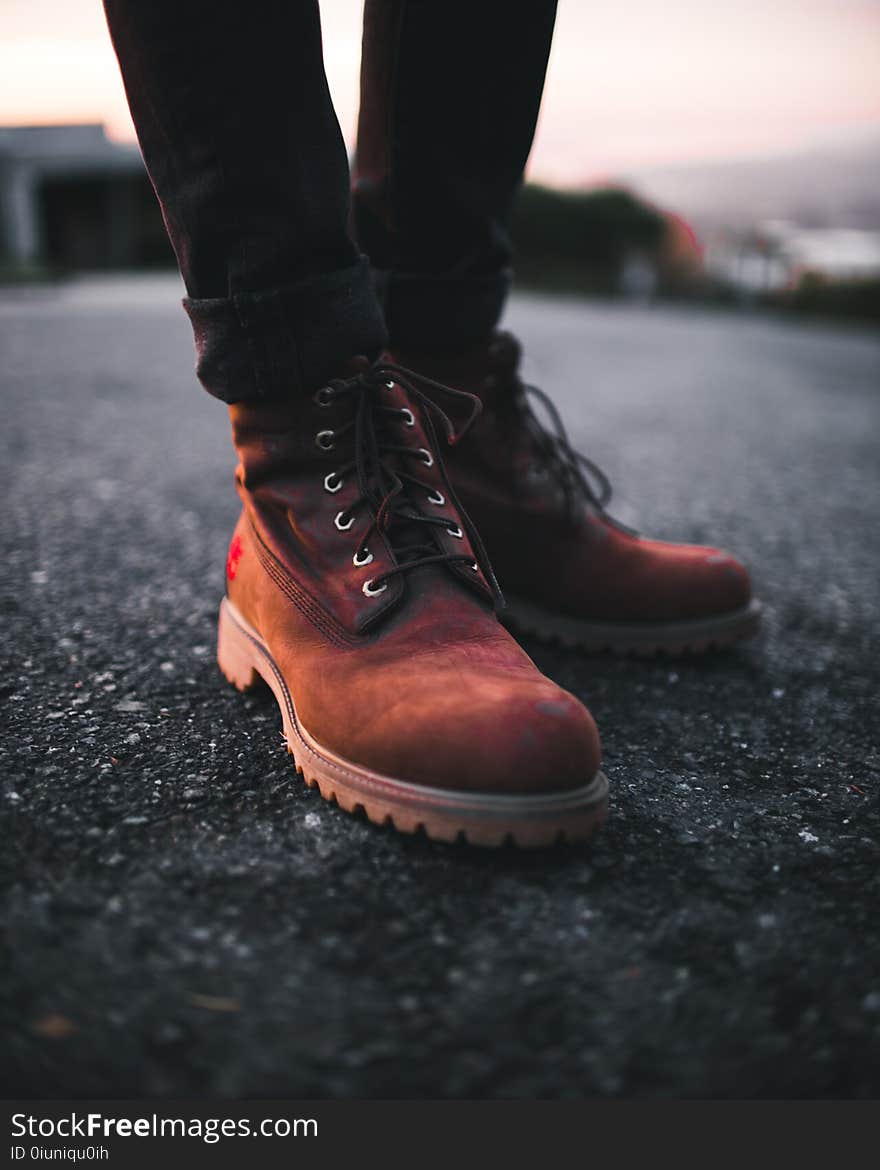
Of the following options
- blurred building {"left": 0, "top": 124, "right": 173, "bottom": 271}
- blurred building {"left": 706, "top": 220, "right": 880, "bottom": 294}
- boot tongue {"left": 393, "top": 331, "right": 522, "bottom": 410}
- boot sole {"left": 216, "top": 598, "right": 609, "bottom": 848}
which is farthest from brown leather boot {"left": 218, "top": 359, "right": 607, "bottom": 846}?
blurred building {"left": 0, "top": 124, "right": 173, "bottom": 271}

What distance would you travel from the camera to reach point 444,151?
4.19 feet

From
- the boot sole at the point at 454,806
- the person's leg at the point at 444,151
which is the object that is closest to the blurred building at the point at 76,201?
the person's leg at the point at 444,151

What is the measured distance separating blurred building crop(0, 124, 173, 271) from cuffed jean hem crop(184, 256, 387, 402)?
2201cm

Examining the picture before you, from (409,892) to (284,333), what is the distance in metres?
0.64

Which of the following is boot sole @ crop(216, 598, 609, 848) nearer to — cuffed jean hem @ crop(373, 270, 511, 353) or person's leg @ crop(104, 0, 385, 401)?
person's leg @ crop(104, 0, 385, 401)

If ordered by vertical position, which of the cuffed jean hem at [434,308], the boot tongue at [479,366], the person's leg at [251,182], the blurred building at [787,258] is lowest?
the blurred building at [787,258]

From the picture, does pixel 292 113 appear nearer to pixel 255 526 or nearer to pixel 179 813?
pixel 255 526

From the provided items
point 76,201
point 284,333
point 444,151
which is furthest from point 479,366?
point 76,201

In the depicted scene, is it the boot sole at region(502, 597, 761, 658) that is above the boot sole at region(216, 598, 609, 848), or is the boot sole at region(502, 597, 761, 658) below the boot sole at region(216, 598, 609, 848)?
below

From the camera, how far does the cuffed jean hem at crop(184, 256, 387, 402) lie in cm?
104

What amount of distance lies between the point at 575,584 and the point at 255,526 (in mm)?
520

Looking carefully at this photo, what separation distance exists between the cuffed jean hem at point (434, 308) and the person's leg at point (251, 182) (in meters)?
0.24

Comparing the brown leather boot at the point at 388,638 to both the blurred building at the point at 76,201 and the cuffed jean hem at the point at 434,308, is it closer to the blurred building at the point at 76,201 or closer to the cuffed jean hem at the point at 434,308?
the cuffed jean hem at the point at 434,308

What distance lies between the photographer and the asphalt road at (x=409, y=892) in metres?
0.69
